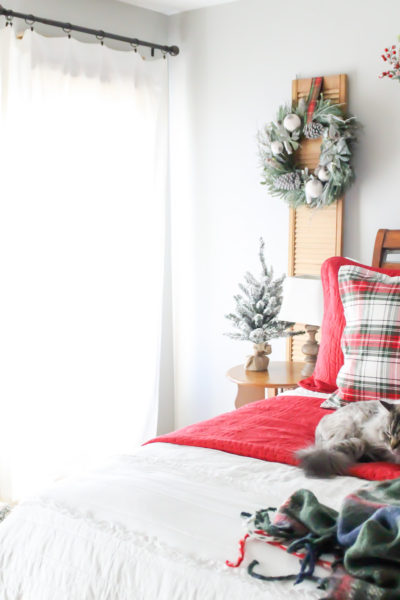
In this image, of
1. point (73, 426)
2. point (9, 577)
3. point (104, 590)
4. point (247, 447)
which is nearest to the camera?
point (104, 590)

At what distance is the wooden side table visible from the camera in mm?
3061

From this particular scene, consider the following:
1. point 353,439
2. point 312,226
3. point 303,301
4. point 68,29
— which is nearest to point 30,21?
point 68,29

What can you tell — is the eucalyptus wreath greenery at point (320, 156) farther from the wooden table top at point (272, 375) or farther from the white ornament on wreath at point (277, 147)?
the wooden table top at point (272, 375)

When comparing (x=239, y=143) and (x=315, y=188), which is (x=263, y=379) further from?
(x=239, y=143)

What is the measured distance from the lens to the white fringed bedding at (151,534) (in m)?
1.35

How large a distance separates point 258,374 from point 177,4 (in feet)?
6.78

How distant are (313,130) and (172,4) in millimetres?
1163

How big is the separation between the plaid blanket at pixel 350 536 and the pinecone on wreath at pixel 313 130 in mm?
2125

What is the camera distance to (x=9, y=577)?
1.57 meters

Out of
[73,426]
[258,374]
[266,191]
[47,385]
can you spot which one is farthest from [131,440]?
[266,191]

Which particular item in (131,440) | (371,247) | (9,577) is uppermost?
(371,247)

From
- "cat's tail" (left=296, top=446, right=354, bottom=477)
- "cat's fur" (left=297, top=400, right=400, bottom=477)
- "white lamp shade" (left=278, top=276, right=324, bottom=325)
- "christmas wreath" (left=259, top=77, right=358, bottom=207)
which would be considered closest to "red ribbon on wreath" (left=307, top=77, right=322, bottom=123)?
"christmas wreath" (left=259, top=77, right=358, bottom=207)

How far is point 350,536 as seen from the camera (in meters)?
1.30

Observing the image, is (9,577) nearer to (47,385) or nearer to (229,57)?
(47,385)
